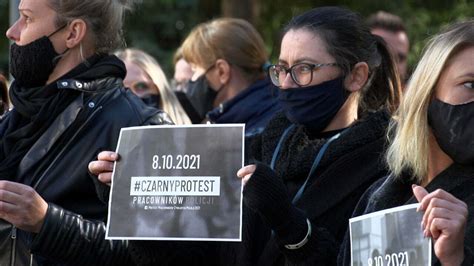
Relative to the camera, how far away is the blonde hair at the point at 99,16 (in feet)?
16.2

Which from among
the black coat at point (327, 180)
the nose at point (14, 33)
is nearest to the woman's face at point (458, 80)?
the black coat at point (327, 180)

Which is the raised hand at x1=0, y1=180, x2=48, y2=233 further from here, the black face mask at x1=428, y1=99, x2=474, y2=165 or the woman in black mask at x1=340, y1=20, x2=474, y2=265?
the black face mask at x1=428, y1=99, x2=474, y2=165

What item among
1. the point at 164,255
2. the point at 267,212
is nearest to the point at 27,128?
the point at 164,255

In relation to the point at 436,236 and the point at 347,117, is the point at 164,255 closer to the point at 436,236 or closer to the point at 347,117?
the point at 347,117

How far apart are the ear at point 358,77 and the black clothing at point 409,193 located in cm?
66

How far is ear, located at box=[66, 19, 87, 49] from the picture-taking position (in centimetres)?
495

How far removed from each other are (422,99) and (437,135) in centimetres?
14

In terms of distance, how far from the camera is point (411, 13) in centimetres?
1317

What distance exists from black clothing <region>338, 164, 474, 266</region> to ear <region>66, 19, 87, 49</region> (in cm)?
155

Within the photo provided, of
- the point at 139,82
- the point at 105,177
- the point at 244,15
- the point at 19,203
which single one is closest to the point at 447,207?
the point at 105,177

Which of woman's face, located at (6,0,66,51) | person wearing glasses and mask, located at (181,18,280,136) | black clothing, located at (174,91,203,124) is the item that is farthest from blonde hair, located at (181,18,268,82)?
woman's face, located at (6,0,66,51)

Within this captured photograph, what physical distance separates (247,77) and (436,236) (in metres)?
3.82

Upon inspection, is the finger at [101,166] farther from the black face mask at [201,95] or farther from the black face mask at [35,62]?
the black face mask at [201,95]

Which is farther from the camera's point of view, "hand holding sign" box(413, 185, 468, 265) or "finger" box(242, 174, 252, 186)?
"finger" box(242, 174, 252, 186)
